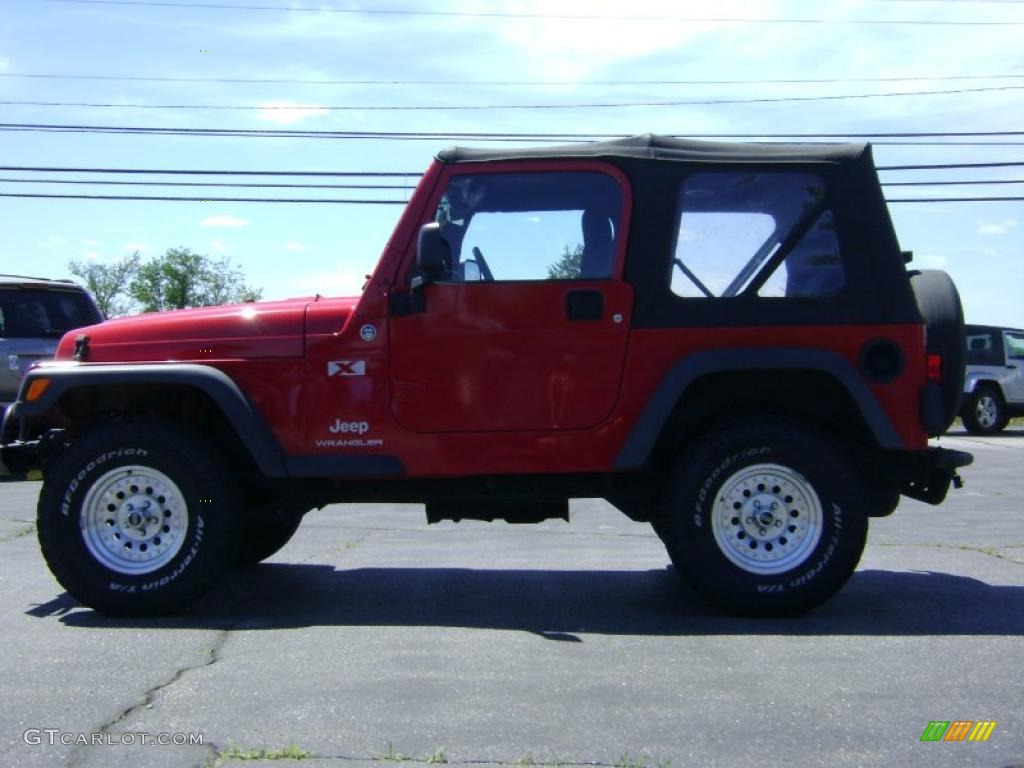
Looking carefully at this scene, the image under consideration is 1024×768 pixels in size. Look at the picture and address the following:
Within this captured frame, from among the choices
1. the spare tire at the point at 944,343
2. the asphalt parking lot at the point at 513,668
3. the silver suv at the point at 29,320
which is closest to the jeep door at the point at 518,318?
the asphalt parking lot at the point at 513,668

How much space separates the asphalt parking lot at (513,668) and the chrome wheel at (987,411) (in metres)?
15.5

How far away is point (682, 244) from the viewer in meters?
5.85

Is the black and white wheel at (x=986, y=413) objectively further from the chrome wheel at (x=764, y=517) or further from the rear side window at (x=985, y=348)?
the chrome wheel at (x=764, y=517)

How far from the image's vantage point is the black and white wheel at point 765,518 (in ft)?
18.5

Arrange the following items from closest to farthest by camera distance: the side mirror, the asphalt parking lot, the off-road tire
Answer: the asphalt parking lot
the side mirror
the off-road tire

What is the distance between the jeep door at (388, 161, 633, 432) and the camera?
5.74m

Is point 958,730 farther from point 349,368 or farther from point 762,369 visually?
point 349,368

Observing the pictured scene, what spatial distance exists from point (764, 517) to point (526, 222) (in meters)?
1.85

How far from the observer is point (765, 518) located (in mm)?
5738

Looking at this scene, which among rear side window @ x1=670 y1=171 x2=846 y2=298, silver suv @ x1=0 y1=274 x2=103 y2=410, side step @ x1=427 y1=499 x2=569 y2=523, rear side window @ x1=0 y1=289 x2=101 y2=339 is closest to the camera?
rear side window @ x1=670 y1=171 x2=846 y2=298

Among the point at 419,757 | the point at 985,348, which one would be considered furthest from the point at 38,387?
the point at 985,348

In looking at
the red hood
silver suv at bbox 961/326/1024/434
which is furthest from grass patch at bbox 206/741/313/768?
silver suv at bbox 961/326/1024/434

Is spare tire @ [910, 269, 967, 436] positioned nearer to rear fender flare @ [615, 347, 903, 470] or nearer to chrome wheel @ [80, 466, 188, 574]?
rear fender flare @ [615, 347, 903, 470]

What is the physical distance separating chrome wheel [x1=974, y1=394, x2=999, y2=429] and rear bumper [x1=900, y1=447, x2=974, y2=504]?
1735cm
